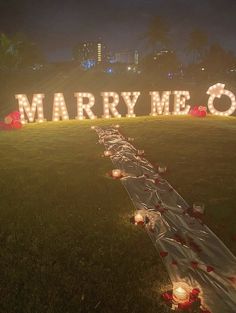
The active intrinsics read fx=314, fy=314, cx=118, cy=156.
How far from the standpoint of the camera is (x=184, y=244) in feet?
14.8

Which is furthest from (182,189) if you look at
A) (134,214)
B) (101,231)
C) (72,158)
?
(72,158)

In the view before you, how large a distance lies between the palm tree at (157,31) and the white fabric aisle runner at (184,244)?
6615 cm

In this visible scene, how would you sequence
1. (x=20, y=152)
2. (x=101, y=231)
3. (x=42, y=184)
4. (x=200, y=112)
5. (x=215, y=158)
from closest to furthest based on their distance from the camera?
(x=101, y=231)
(x=42, y=184)
(x=215, y=158)
(x=20, y=152)
(x=200, y=112)

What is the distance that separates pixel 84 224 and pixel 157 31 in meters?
69.1

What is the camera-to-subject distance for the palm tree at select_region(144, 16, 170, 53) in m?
66.8

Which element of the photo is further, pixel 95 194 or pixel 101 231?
pixel 95 194

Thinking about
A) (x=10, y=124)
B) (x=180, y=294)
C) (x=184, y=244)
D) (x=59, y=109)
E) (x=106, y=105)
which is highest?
(x=106, y=105)

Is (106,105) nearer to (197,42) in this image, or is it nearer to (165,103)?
(165,103)

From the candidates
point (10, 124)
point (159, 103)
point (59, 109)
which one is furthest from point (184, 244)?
point (159, 103)

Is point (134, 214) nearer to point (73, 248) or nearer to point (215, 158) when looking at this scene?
point (73, 248)

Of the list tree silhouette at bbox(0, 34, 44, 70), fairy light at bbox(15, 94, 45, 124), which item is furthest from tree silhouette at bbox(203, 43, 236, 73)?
fairy light at bbox(15, 94, 45, 124)

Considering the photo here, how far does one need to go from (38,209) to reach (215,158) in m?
5.34

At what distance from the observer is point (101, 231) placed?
15.8ft

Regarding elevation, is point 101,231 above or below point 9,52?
below
